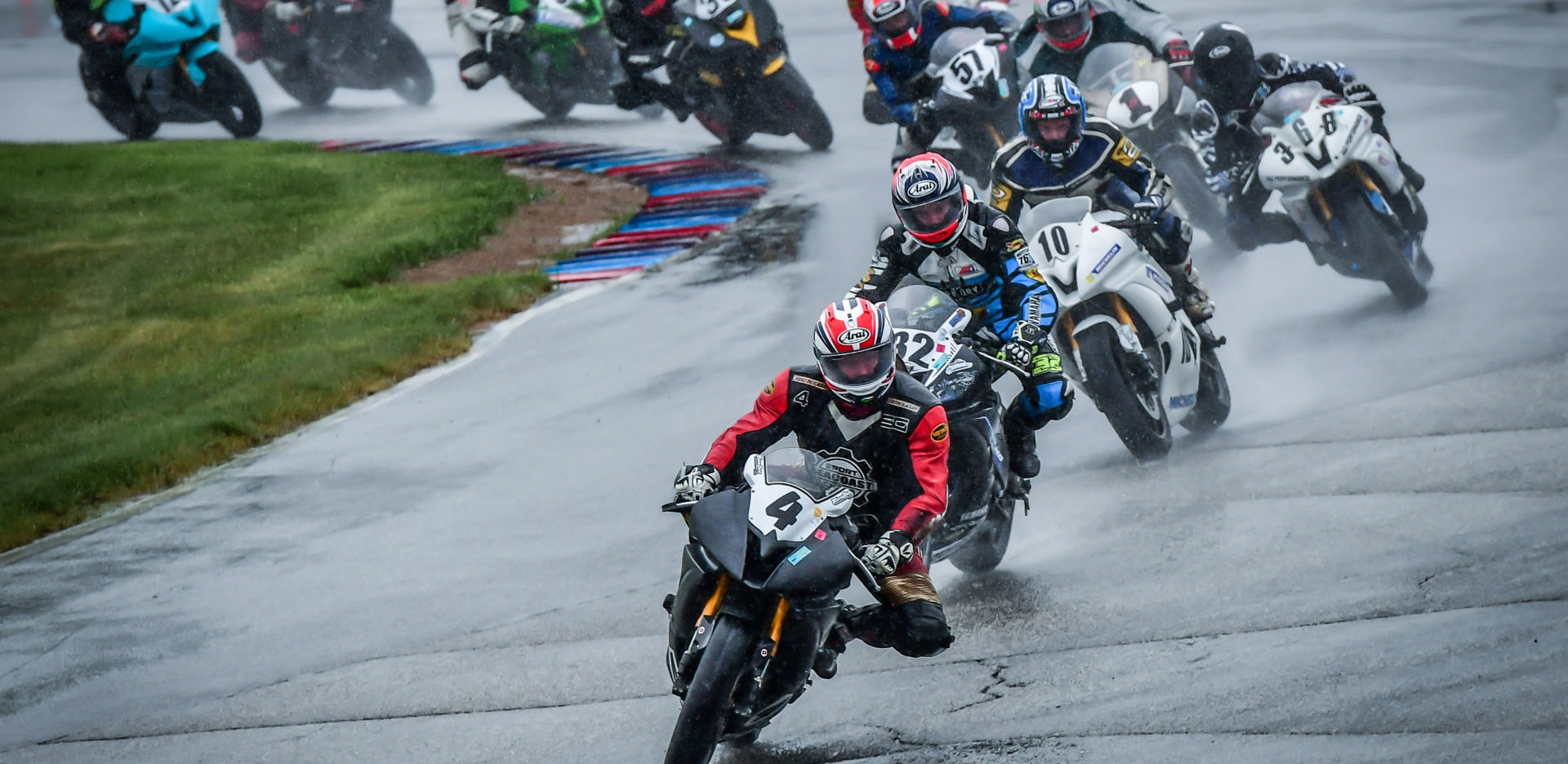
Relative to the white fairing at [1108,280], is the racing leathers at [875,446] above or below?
above

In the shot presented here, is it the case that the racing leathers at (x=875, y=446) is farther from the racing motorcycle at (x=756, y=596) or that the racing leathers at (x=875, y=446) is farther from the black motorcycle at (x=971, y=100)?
the black motorcycle at (x=971, y=100)

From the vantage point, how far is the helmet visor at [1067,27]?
1377cm

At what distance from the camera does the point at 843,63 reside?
23.2 metres

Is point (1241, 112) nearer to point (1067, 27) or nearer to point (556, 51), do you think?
point (1067, 27)

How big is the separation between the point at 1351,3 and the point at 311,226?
49.3 feet

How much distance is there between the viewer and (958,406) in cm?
745

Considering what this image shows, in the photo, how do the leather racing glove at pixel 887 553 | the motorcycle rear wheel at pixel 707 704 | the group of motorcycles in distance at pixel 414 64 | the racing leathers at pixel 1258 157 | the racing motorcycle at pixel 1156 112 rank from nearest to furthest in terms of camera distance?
1. the motorcycle rear wheel at pixel 707 704
2. the leather racing glove at pixel 887 553
3. the racing leathers at pixel 1258 157
4. the racing motorcycle at pixel 1156 112
5. the group of motorcycles in distance at pixel 414 64

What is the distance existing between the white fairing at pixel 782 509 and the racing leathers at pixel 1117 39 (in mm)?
8578

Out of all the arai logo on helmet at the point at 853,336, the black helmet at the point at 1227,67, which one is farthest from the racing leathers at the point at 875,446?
the black helmet at the point at 1227,67

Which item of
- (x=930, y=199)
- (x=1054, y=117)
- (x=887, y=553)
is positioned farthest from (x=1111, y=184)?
(x=887, y=553)

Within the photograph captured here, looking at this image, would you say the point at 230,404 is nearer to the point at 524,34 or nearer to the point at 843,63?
the point at 524,34

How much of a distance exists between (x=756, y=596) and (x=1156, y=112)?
865 cm

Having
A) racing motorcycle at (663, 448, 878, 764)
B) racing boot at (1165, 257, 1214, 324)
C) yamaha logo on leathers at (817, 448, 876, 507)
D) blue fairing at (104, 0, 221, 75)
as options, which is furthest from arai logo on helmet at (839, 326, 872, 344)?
blue fairing at (104, 0, 221, 75)

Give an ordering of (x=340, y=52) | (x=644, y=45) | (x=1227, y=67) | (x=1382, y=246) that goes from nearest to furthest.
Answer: (x=1382, y=246) < (x=1227, y=67) < (x=644, y=45) < (x=340, y=52)
